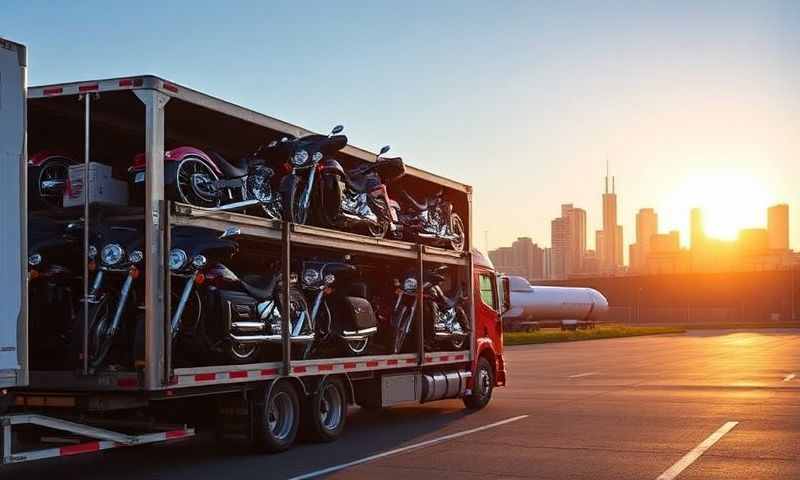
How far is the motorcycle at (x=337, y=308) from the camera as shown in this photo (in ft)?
42.9

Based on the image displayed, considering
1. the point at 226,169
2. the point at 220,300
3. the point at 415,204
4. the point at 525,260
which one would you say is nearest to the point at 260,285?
the point at 220,300

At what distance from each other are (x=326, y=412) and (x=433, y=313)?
3755 mm

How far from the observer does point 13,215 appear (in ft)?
27.2

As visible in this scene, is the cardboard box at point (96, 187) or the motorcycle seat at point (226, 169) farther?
the motorcycle seat at point (226, 169)

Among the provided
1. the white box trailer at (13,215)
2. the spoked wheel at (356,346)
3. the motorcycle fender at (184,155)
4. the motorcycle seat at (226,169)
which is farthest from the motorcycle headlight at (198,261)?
the spoked wheel at (356,346)

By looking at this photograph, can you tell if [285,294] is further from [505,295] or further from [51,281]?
[505,295]

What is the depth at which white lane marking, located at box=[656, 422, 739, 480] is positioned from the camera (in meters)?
10.1

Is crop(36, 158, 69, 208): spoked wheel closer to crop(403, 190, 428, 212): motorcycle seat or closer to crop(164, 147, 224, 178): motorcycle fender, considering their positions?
crop(164, 147, 224, 178): motorcycle fender

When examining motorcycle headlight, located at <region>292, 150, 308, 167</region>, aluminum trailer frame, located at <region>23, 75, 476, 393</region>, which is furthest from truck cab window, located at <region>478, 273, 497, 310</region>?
aluminum trailer frame, located at <region>23, 75, 476, 393</region>

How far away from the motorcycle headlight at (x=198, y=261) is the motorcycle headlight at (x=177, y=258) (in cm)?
9

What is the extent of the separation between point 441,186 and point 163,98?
24.9 ft

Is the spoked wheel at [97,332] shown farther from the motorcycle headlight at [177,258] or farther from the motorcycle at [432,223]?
the motorcycle at [432,223]

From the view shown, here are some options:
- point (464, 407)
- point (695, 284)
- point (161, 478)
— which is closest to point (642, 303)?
point (695, 284)

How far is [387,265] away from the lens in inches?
624
